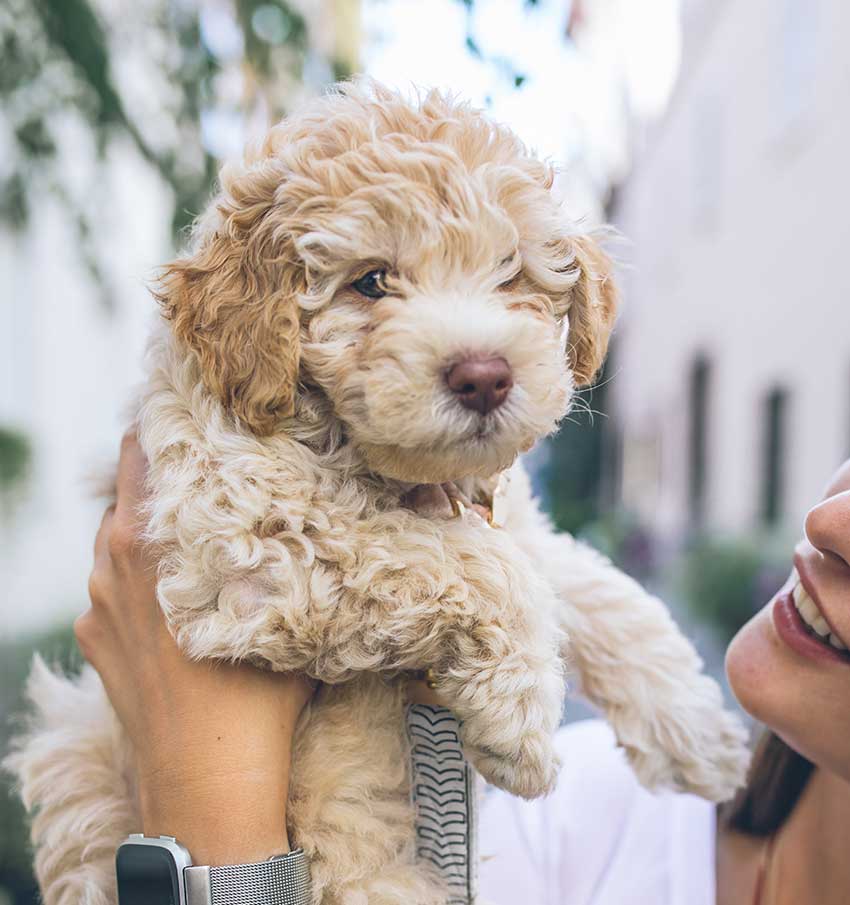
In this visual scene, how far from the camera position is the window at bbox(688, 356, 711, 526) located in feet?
64.4

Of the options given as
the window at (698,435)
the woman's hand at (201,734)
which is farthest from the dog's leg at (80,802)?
the window at (698,435)

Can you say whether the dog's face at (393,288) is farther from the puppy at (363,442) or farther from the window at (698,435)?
the window at (698,435)

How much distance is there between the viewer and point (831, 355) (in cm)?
1147

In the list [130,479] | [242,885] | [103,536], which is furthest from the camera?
[103,536]

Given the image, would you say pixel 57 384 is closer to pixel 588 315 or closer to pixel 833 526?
pixel 588 315

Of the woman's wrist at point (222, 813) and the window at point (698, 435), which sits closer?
the woman's wrist at point (222, 813)

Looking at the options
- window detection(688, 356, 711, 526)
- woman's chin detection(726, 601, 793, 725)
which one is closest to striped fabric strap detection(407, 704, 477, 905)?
woman's chin detection(726, 601, 793, 725)

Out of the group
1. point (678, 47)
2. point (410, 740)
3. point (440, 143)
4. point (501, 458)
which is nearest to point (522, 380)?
point (501, 458)

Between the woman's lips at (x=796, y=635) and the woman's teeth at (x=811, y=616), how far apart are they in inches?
0.5

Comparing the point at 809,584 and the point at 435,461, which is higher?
the point at 435,461

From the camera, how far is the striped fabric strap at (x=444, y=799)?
6.78 ft

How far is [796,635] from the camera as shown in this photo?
8.36 feet

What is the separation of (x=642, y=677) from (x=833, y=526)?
616mm

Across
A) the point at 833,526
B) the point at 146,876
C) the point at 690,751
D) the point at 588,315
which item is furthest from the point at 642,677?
the point at 146,876
